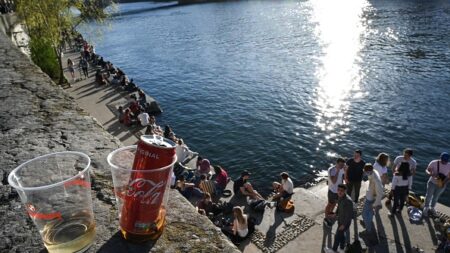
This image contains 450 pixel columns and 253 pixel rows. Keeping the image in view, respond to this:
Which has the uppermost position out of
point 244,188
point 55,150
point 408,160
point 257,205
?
point 55,150

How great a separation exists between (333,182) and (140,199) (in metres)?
9.36

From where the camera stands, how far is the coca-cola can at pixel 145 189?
2223mm

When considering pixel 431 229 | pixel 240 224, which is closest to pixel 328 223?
pixel 240 224

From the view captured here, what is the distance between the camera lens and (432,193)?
10914 millimetres

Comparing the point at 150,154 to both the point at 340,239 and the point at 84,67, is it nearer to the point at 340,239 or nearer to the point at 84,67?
the point at 340,239

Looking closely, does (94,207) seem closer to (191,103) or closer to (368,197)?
(368,197)

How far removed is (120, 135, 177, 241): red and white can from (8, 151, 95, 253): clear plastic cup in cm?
24

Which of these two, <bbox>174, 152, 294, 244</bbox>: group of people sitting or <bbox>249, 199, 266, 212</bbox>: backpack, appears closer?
<bbox>174, 152, 294, 244</bbox>: group of people sitting

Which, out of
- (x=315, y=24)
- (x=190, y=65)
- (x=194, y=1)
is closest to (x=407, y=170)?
(x=190, y=65)

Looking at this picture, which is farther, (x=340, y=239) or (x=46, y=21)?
(x=46, y=21)

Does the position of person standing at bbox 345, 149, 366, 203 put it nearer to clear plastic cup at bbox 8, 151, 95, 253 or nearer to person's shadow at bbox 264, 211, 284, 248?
person's shadow at bbox 264, 211, 284, 248

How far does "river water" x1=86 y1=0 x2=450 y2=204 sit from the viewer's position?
19.7m

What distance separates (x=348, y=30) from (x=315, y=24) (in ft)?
25.1

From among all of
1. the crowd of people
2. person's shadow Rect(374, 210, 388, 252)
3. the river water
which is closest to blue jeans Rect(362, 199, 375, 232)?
the crowd of people
